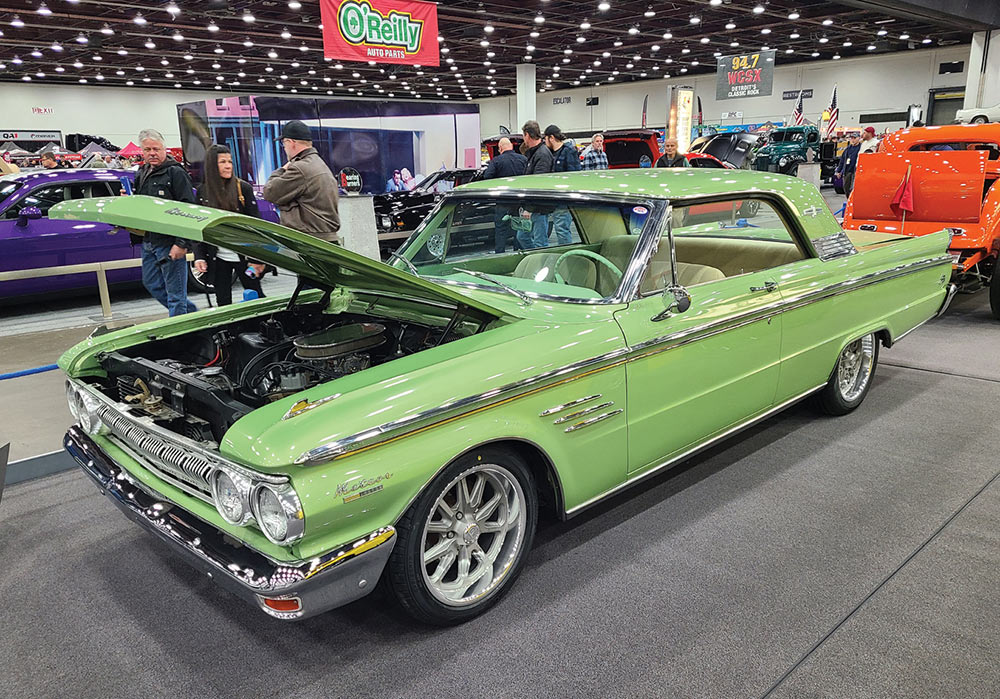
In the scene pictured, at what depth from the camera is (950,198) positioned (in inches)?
269

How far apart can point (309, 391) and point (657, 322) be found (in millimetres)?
1422

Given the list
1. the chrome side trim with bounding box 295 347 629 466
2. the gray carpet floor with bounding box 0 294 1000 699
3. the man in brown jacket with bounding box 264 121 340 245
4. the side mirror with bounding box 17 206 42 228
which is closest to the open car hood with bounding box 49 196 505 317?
the chrome side trim with bounding box 295 347 629 466

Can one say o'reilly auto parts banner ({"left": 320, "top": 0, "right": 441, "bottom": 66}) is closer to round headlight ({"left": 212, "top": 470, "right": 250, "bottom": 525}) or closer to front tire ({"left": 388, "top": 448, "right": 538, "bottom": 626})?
front tire ({"left": 388, "top": 448, "right": 538, "bottom": 626})

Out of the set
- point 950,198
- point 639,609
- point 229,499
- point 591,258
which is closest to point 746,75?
point 950,198

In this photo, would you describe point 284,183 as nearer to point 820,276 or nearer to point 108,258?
point 820,276

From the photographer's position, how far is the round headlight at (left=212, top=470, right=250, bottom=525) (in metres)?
2.10

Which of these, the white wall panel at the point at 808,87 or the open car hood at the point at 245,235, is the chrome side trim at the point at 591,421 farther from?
the white wall panel at the point at 808,87

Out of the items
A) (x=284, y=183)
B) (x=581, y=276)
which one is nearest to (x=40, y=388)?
(x=284, y=183)

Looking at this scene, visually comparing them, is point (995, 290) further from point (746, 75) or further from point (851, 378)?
point (746, 75)

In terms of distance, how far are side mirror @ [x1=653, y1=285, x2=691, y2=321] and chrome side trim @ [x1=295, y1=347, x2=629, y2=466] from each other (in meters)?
0.28

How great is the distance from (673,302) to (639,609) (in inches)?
48.6

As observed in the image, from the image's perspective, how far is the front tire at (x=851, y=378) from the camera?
4.25 m

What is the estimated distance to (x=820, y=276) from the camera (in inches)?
148

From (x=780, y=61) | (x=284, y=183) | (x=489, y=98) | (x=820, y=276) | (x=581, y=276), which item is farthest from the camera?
(x=489, y=98)
